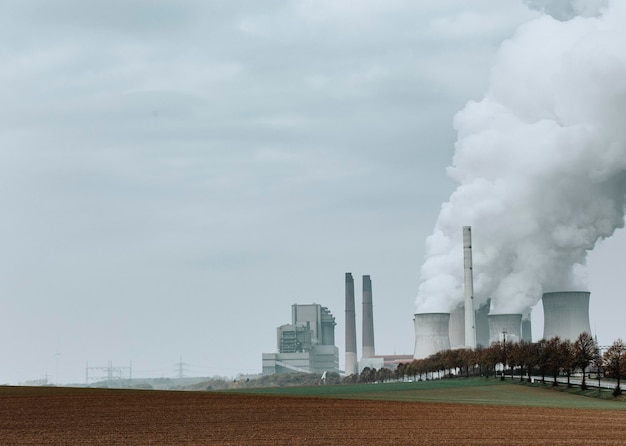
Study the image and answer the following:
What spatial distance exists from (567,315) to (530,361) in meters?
13.0

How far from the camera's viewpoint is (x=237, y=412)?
166ft

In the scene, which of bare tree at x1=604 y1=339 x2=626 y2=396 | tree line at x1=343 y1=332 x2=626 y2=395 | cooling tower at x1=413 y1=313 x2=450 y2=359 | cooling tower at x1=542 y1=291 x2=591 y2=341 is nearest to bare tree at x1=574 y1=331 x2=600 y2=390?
tree line at x1=343 y1=332 x2=626 y2=395

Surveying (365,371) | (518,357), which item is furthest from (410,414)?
(365,371)

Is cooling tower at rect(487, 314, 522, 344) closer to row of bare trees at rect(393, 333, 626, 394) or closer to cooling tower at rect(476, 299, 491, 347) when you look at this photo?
row of bare trees at rect(393, 333, 626, 394)

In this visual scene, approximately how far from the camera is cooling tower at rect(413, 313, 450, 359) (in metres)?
138

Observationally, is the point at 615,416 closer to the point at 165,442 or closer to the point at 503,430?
the point at 503,430

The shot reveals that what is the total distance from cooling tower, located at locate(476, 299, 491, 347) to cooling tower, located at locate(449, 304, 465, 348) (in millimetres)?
2201

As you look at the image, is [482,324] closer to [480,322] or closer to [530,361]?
[480,322]

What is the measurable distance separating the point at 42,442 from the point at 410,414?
68.7 ft

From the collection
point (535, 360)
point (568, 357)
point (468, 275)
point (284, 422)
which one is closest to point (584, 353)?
point (568, 357)

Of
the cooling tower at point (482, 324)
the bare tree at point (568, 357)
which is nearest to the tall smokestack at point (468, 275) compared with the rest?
the cooling tower at point (482, 324)

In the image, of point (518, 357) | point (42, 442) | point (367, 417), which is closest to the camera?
point (42, 442)

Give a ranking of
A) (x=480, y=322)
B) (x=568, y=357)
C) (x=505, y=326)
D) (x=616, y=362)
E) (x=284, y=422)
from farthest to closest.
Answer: (x=480, y=322)
(x=505, y=326)
(x=568, y=357)
(x=616, y=362)
(x=284, y=422)

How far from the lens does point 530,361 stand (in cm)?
10888
